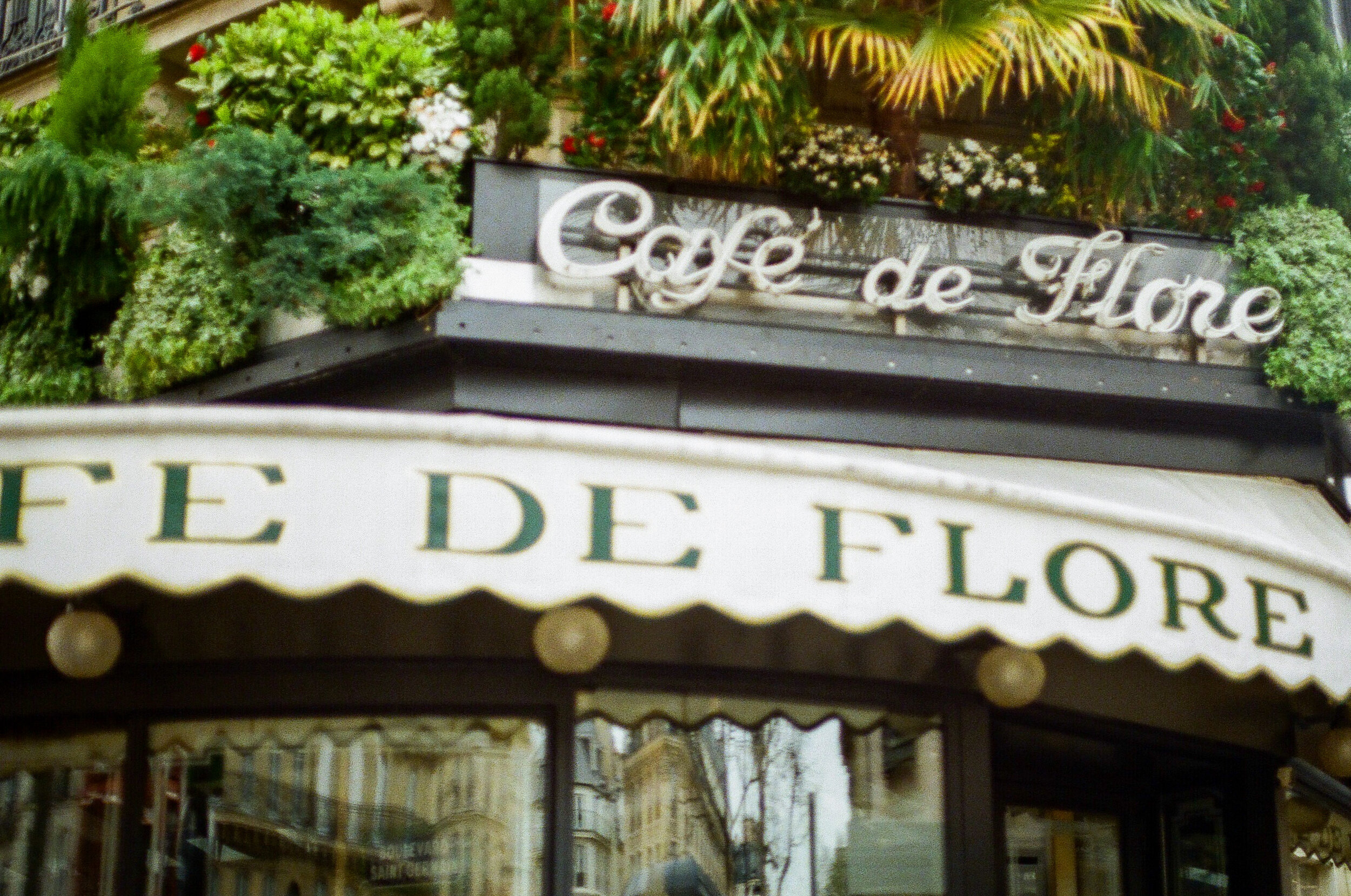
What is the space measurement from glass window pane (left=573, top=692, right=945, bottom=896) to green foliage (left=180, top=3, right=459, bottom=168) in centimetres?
309

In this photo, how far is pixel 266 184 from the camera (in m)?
7.79

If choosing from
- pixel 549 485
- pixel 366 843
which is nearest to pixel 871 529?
pixel 549 485

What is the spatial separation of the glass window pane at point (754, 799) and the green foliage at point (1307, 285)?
2751 millimetres

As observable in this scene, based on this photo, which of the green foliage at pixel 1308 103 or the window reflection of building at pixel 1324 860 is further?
the green foliage at pixel 1308 103

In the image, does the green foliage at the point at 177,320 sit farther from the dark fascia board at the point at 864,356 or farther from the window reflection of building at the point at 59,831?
the window reflection of building at the point at 59,831

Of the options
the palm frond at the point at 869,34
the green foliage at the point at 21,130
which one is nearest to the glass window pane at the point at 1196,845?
the palm frond at the point at 869,34

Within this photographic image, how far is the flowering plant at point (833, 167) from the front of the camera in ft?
27.0

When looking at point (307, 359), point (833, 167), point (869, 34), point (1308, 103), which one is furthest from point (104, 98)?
point (1308, 103)

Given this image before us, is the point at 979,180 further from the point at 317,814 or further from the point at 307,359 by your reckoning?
the point at 317,814

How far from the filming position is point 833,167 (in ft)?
27.0

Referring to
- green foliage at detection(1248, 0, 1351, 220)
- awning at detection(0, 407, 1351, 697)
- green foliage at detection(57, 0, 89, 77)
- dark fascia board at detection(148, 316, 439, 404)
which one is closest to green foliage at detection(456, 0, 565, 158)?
dark fascia board at detection(148, 316, 439, 404)

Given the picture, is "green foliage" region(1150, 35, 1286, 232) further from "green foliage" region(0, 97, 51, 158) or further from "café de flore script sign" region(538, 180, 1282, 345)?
"green foliage" region(0, 97, 51, 158)

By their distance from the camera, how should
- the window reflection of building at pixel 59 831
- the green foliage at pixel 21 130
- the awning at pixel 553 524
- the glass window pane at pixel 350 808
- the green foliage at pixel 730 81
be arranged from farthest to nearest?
the green foliage at pixel 21 130, the green foliage at pixel 730 81, the window reflection of building at pixel 59 831, the glass window pane at pixel 350 808, the awning at pixel 553 524

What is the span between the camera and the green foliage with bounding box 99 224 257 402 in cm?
808
